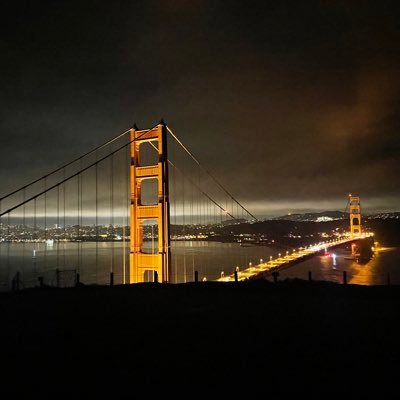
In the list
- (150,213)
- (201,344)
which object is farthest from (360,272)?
(201,344)

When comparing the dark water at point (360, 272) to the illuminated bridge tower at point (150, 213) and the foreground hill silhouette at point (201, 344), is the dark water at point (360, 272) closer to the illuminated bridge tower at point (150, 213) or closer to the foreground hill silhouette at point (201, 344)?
the illuminated bridge tower at point (150, 213)

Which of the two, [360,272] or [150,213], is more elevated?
[150,213]

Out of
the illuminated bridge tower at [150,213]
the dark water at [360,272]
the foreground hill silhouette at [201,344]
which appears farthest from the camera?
the dark water at [360,272]

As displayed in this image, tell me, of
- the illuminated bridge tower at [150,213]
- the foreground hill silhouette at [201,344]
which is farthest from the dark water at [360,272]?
the foreground hill silhouette at [201,344]

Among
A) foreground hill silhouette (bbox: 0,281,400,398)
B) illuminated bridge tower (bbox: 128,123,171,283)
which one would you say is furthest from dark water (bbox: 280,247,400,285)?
foreground hill silhouette (bbox: 0,281,400,398)

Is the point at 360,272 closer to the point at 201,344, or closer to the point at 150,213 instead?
the point at 150,213
